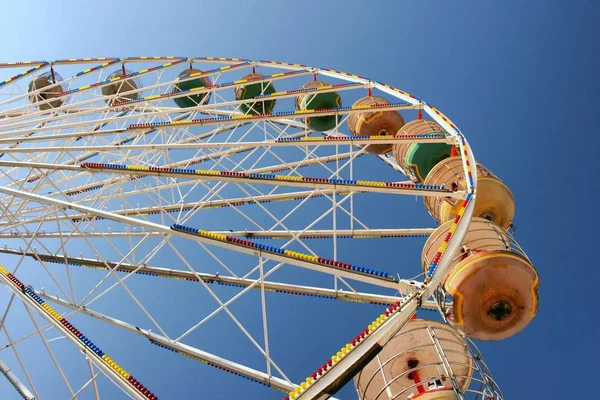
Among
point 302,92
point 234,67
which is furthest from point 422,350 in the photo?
point 234,67

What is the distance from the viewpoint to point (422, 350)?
10.1m

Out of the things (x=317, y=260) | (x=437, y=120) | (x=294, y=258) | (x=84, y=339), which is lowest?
(x=84, y=339)

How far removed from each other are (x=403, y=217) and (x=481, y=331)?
19216mm

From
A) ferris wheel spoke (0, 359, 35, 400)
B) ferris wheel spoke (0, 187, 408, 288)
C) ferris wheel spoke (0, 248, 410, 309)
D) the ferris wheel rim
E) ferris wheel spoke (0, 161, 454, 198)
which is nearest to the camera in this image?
ferris wheel spoke (0, 187, 408, 288)

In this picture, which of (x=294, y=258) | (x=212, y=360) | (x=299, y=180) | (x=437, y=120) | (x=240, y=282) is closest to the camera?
(x=294, y=258)

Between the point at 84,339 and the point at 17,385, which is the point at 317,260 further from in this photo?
the point at 17,385

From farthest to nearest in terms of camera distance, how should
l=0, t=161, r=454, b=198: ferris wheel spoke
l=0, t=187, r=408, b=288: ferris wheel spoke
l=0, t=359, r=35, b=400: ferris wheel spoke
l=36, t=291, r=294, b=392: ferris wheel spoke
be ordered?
l=36, t=291, r=294, b=392: ferris wheel spoke, l=0, t=161, r=454, b=198: ferris wheel spoke, l=0, t=359, r=35, b=400: ferris wheel spoke, l=0, t=187, r=408, b=288: ferris wheel spoke

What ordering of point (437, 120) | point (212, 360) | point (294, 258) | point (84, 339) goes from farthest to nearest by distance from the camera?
1. point (437, 120)
2. point (212, 360)
3. point (294, 258)
4. point (84, 339)

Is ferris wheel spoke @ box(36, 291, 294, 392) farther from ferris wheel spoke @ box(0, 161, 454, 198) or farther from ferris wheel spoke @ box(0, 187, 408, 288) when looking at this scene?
ferris wheel spoke @ box(0, 161, 454, 198)

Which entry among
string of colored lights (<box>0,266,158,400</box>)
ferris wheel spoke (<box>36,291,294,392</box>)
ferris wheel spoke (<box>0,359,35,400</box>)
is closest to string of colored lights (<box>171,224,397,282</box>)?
string of colored lights (<box>0,266,158,400</box>)

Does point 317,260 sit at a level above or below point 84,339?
above

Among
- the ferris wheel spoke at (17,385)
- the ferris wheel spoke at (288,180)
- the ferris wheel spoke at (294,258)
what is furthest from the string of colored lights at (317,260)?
the ferris wheel spoke at (17,385)

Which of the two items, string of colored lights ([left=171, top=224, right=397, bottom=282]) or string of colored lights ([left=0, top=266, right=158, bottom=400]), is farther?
string of colored lights ([left=171, top=224, right=397, bottom=282])

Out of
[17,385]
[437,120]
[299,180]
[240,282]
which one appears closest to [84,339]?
[17,385]
